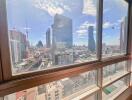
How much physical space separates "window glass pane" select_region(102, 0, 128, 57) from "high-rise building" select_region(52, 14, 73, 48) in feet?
2.44

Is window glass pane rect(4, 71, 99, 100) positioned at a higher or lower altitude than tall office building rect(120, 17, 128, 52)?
lower

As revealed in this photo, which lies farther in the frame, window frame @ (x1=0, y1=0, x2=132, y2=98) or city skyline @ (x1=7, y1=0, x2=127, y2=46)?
city skyline @ (x1=7, y1=0, x2=127, y2=46)

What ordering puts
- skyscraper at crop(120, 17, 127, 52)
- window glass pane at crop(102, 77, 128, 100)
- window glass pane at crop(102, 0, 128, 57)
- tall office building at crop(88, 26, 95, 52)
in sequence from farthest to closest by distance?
skyscraper at crop(120, 17, 127, 52) → window glass pane at crop(102, 77, 128, 100) → window glass pane at crop(102, 0, 128, 57) → tall office building at crop(88, 26, 95, 52)

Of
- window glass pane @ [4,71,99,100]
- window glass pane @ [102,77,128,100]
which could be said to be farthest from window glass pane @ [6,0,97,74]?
window glass pane @ [102,77,128,100]

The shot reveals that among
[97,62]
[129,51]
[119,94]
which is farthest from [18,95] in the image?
[129,51]

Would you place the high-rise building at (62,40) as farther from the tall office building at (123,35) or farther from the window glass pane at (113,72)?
the tall office building at (123,35)

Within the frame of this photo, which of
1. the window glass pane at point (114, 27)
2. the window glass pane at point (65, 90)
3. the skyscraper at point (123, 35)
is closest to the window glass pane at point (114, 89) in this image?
the window glass pane at point (65, 90)

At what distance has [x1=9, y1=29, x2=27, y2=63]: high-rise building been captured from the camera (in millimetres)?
1115

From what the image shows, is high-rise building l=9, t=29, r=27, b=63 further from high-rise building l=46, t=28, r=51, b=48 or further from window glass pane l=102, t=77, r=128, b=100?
window glass pane l=102, t=77, r=128, b=100

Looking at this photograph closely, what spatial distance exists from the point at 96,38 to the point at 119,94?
1.32 metres

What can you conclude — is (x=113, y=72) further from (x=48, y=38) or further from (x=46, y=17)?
(x=46, y=17)

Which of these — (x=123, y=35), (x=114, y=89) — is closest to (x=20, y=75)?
(x=114, y=89)

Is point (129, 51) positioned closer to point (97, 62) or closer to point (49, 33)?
point (97, 62)

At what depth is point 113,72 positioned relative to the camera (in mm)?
2662
